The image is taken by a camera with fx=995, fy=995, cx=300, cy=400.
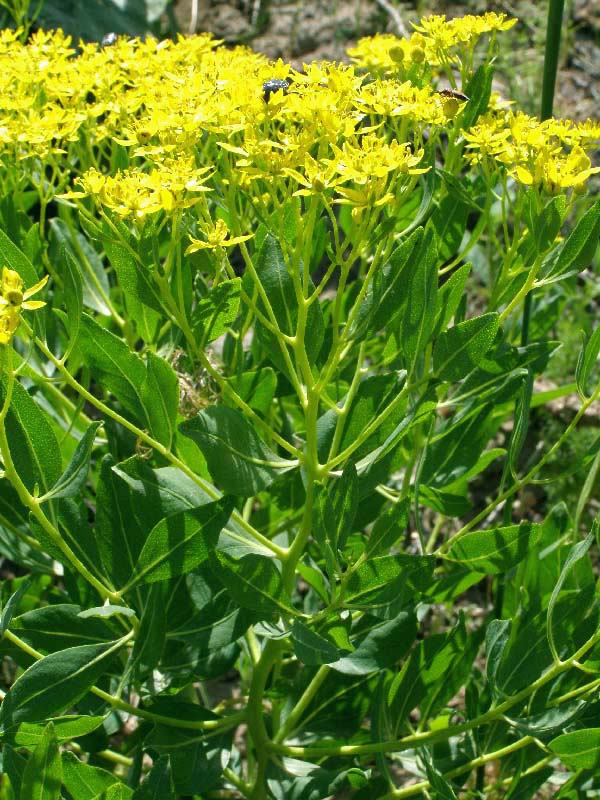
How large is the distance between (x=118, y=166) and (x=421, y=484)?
773mm

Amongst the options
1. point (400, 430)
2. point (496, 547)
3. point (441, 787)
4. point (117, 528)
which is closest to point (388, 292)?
point (400, 430)

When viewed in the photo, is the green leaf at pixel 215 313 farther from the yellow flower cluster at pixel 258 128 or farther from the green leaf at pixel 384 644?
the green leaf at pixel 384 644

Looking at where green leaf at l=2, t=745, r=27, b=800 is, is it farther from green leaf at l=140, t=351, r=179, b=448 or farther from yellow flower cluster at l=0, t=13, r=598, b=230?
yellow flower cluster at l=0, t=13, r=598, b=230

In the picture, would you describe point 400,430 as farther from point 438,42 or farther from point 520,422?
point 438,42

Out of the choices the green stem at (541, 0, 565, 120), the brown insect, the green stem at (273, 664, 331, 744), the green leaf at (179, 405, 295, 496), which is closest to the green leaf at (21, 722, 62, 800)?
the green leaf at (179, 405, 295, 496)

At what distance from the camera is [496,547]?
1520mm

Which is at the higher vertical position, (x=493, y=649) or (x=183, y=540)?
(x=183, y=540)

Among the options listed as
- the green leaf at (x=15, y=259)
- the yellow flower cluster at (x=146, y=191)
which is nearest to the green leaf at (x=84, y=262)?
the green leaf at (x=15, y=259)

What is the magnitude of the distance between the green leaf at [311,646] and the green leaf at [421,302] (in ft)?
1.26

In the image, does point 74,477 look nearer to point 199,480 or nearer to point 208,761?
point 199,480

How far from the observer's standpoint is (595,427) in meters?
2.77

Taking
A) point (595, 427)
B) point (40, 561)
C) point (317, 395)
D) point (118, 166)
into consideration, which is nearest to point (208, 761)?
point (40, 561)

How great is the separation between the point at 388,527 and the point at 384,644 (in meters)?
0.25

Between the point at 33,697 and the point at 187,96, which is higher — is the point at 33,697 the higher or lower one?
the lower one
